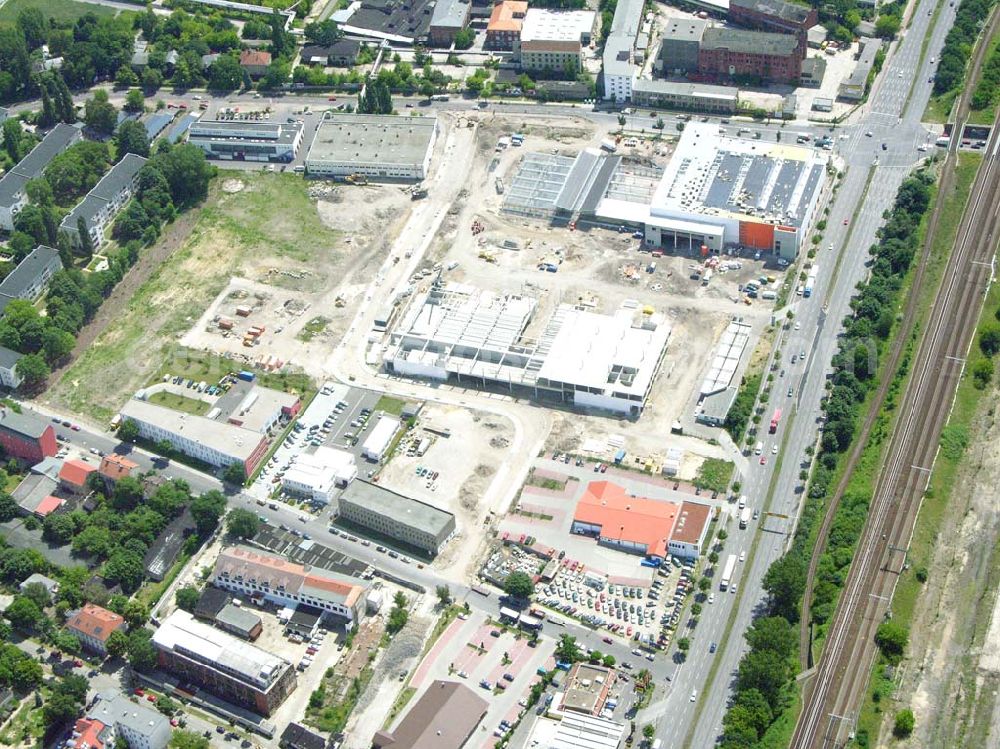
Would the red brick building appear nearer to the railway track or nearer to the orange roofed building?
the orange roofed building

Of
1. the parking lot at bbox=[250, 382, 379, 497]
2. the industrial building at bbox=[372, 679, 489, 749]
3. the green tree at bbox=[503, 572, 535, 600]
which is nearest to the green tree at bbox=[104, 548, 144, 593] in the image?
the parking lot at bbox=[250, 382, 379, 497]

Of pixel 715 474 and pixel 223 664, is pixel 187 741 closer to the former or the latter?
pixel 223 664

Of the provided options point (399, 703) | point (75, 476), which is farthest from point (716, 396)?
point (75, 476)

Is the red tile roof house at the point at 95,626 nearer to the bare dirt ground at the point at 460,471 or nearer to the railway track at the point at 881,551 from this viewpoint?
the bare dirt ground at the point at 460,471

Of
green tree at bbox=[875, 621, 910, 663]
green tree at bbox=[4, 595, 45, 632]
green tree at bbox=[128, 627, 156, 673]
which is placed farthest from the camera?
green tree at bbox=[4, 595, 45, 632]

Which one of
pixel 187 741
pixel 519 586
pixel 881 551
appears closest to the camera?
pixel 187 741
